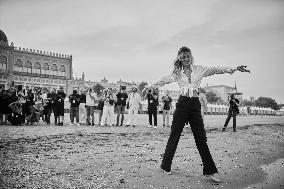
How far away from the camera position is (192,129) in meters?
4.50

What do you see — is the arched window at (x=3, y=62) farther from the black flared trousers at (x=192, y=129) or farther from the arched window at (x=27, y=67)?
the black flared trousers at (x=192, y=129)

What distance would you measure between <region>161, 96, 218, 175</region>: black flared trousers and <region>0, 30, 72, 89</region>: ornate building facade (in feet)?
216

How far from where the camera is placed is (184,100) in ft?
14.7

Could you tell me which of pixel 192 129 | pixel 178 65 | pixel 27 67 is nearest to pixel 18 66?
pixel 27 67

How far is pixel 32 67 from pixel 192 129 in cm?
7474

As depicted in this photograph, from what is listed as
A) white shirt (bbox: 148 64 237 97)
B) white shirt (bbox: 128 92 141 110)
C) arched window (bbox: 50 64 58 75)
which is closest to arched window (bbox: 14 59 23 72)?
arched window (bbox: 50 64 58 75)

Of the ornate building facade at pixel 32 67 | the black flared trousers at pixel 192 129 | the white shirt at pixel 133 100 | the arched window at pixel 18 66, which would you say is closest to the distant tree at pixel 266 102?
the ornate building facade at pixel 32 67

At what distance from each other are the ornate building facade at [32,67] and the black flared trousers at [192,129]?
65792mm

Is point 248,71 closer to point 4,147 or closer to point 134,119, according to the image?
point 4,147

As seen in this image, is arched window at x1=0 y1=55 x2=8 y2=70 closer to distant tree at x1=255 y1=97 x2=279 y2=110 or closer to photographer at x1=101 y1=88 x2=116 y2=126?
photographer at x1=101 y1=88 x2=116 y2=126

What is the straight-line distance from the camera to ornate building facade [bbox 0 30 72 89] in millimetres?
67206

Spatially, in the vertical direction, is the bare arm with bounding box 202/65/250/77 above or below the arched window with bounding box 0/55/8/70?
below

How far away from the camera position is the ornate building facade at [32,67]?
67.2 m

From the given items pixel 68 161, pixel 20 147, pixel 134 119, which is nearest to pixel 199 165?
pixel 68 161
